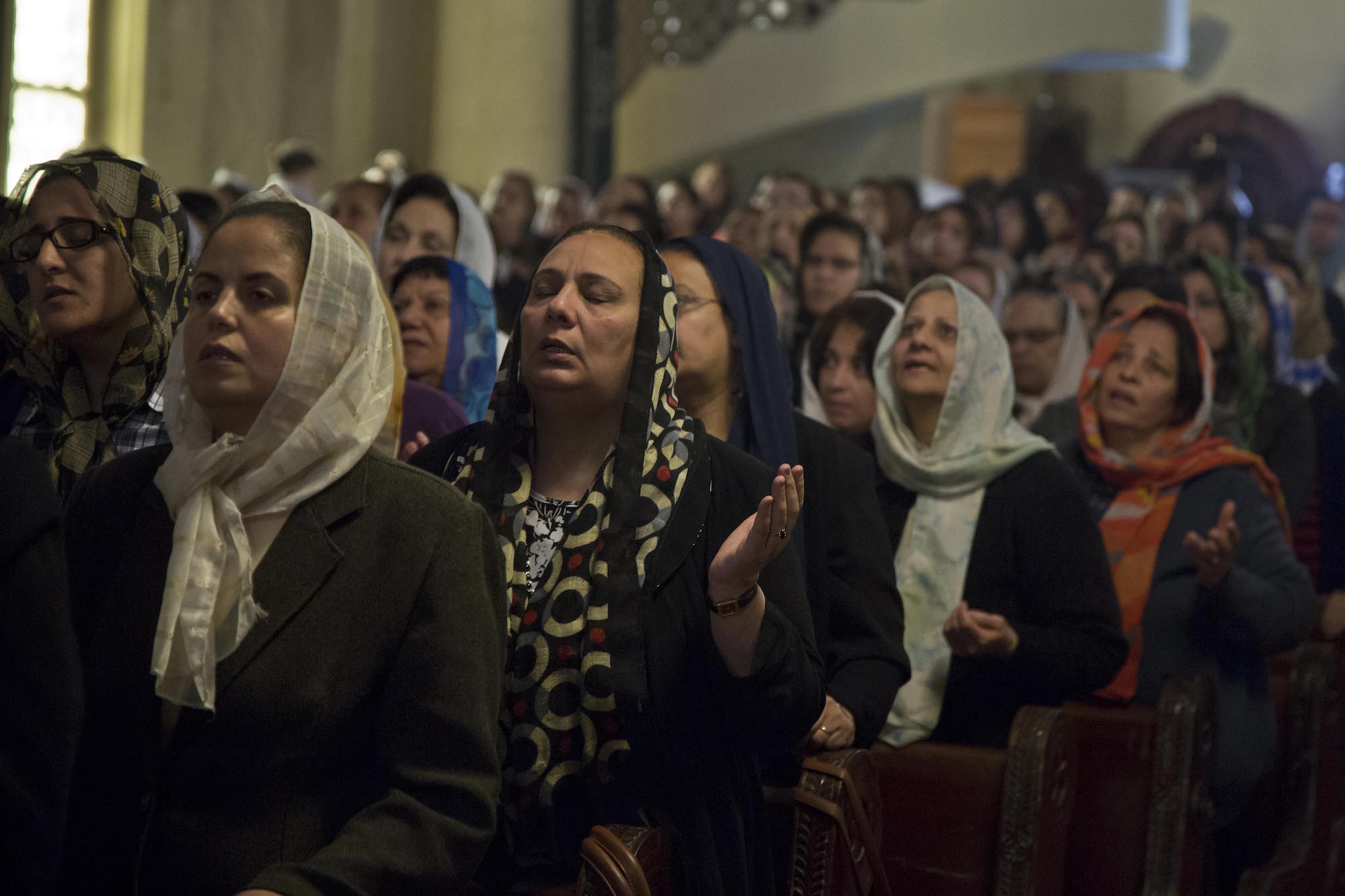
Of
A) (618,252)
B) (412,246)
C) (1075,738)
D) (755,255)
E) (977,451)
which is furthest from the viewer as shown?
(755,255)

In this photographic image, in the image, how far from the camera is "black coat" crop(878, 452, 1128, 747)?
3352 millimetres

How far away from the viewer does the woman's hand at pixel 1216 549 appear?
3.64 m

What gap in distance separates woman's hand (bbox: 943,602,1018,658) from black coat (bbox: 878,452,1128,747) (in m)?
0.05

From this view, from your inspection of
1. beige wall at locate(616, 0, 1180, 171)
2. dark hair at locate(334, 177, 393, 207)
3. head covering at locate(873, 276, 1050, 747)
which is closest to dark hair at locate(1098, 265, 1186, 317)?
head covering at locate(873, 276, 1050, 747)

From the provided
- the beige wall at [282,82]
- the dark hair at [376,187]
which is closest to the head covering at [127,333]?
the dark hair at [376,187]

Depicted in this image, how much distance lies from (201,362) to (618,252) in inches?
29.5

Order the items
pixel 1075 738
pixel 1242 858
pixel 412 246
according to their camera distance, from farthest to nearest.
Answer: pixel 412 246
pixel 1242 858
pixel 1075 738

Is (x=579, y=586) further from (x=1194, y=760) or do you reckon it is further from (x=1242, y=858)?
(x=1242, y=858)

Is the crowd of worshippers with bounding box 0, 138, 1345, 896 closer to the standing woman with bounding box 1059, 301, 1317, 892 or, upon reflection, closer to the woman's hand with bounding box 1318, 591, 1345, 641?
the standing woman with bounding box 1059, 301, 1317, 892

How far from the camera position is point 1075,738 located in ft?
11.2

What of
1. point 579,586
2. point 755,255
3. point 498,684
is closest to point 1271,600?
point 579,586

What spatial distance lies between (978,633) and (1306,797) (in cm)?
141

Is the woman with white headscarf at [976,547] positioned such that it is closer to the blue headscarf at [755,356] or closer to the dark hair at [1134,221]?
the blue headscarf at [755,356]

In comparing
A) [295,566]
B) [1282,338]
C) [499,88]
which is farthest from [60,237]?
[499,88]
